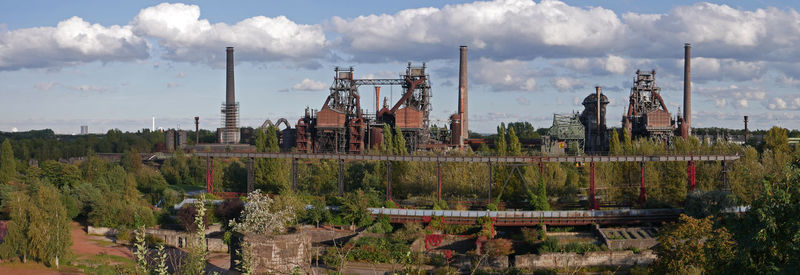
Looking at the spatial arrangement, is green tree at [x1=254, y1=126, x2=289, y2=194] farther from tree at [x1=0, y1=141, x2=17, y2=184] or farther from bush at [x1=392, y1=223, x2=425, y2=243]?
tree at [x1=0, y1=141, x2=17, y2=184]

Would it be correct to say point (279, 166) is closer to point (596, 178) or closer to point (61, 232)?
point (61, 232)

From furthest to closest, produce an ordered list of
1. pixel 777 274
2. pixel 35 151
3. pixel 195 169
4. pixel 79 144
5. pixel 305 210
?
pixel 79 144, pixel 35 151, pixel 195 169, pixel 305 210, pixel 777 274

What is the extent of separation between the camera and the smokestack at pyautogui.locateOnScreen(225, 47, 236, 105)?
89875 mm

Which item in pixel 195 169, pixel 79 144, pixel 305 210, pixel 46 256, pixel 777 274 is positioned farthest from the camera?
pixel 79 144

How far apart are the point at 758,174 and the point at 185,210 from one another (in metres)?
44.3

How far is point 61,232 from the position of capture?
119 ft

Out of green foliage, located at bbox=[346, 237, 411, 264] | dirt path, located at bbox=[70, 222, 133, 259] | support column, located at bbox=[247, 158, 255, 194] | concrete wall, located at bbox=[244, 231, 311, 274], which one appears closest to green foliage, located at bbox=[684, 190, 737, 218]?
green foliage, located at bbox=[346, 237, 411, 264]

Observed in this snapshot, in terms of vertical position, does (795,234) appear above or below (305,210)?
above

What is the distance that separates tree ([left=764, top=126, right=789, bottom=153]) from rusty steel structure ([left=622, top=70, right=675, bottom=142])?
1130cm

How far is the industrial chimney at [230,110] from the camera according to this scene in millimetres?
90312

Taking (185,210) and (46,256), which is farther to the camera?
(185,210)

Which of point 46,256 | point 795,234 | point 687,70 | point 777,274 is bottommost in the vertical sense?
point 46,256

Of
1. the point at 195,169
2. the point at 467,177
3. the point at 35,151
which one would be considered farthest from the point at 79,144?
the point at 467,177

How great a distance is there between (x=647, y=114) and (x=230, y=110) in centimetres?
6043
